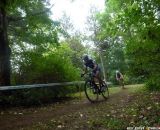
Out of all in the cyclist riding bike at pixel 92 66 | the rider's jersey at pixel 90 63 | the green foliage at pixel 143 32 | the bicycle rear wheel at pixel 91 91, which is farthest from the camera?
the rider's jersey at pixel 90 63

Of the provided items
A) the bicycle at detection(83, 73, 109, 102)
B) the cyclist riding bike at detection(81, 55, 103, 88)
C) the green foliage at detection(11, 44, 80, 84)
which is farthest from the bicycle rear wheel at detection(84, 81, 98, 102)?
the green foliage at detection(11, 44, 80, 84)

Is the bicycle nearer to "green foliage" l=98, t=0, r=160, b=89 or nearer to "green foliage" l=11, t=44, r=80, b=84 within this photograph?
"green foliage" l=11, t=44, r=80, b=84

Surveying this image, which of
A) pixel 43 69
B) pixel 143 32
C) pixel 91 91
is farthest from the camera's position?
pixel 43 69

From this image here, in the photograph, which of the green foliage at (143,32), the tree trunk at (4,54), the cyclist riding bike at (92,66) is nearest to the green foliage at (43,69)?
the tree trunk at (4,54)

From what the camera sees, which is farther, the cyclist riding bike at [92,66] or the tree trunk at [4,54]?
the tree trunk at [4,54]

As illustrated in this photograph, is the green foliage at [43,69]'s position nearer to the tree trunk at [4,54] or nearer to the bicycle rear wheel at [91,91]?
the tree trunk at [4,54]

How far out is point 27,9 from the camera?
17031 mm

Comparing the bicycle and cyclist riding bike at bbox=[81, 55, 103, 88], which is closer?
the bicycle

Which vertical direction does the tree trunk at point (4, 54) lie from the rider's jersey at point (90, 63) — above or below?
above

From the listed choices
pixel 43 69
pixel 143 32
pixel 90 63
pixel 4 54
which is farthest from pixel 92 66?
pixel 143 32

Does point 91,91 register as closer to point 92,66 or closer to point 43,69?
point 92,66

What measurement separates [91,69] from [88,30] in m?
46.6

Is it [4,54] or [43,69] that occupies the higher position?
[4,54]

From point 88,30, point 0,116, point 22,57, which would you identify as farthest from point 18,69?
point 88,30
